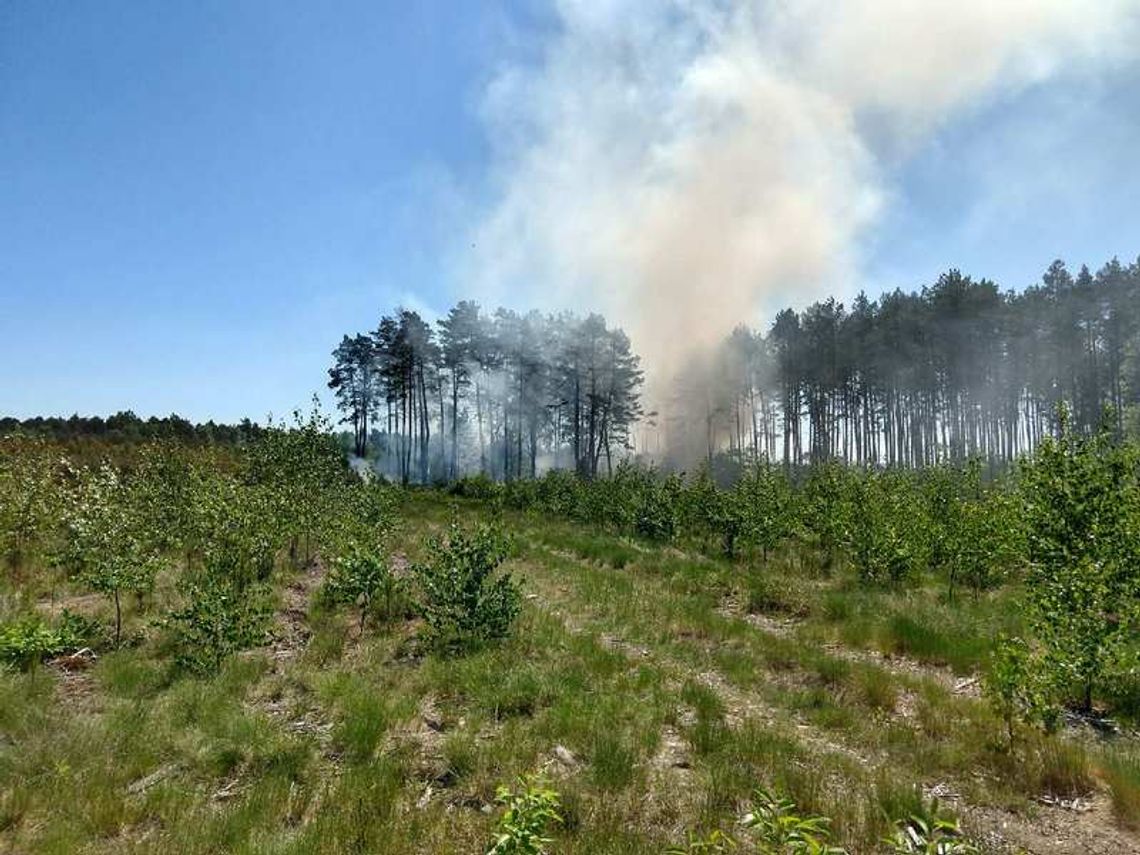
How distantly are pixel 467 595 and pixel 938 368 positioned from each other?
2211 inches

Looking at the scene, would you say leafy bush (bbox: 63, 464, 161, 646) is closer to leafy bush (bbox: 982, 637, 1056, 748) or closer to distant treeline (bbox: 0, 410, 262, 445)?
leafy bush (bbox: 982, 637, 1056, 748)

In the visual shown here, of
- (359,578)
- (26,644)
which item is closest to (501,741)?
(359,578)

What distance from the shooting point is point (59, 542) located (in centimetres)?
1463

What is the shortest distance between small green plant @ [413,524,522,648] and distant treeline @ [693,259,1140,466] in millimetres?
38732

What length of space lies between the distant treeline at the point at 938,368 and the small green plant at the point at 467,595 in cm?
3873

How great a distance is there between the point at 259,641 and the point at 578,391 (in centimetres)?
4947

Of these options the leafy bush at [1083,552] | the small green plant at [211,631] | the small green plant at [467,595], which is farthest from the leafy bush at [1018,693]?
the small green plant at [211,631]

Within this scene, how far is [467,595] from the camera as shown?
33.6 ft

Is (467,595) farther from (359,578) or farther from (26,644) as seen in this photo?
(26,644)

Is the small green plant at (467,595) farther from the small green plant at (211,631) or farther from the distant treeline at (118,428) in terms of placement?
the distant treeline at (118,428)

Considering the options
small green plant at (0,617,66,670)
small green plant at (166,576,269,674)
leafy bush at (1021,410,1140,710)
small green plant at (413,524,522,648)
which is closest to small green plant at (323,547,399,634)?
small green plant at (413,524,522,648)

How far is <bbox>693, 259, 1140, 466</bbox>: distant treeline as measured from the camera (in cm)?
4784

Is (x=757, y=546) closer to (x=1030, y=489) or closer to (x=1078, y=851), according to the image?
(x=1030, y=489)

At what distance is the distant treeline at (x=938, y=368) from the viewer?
47.8m
